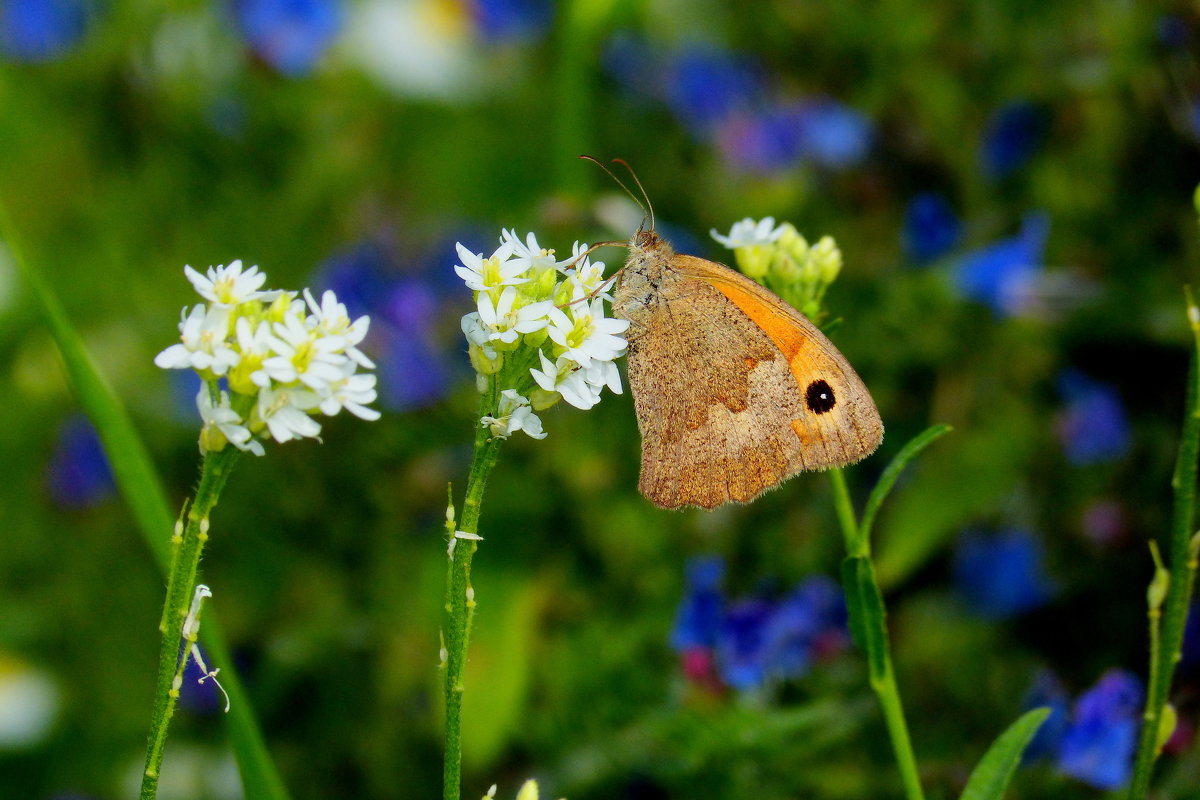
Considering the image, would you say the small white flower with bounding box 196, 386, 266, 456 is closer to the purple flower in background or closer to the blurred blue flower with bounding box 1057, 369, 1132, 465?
the purple flower in background

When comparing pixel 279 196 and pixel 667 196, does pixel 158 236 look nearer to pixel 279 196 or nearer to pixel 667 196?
pixel 279 196

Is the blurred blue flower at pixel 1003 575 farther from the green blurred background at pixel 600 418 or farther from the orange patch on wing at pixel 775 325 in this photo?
the orange patch on wing at pixel 775 325

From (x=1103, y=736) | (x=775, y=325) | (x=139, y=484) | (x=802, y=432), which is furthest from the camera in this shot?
(x=1103, y=736)

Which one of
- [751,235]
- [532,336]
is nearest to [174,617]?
[532,336]

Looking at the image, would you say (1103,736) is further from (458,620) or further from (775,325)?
(458,620)

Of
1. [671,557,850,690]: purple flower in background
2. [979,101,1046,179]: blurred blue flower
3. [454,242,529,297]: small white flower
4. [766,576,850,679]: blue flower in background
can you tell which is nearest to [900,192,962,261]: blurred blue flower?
[979,101,1046,179]: blurred blue flower

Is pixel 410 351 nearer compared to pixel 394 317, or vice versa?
pixel 410 351
